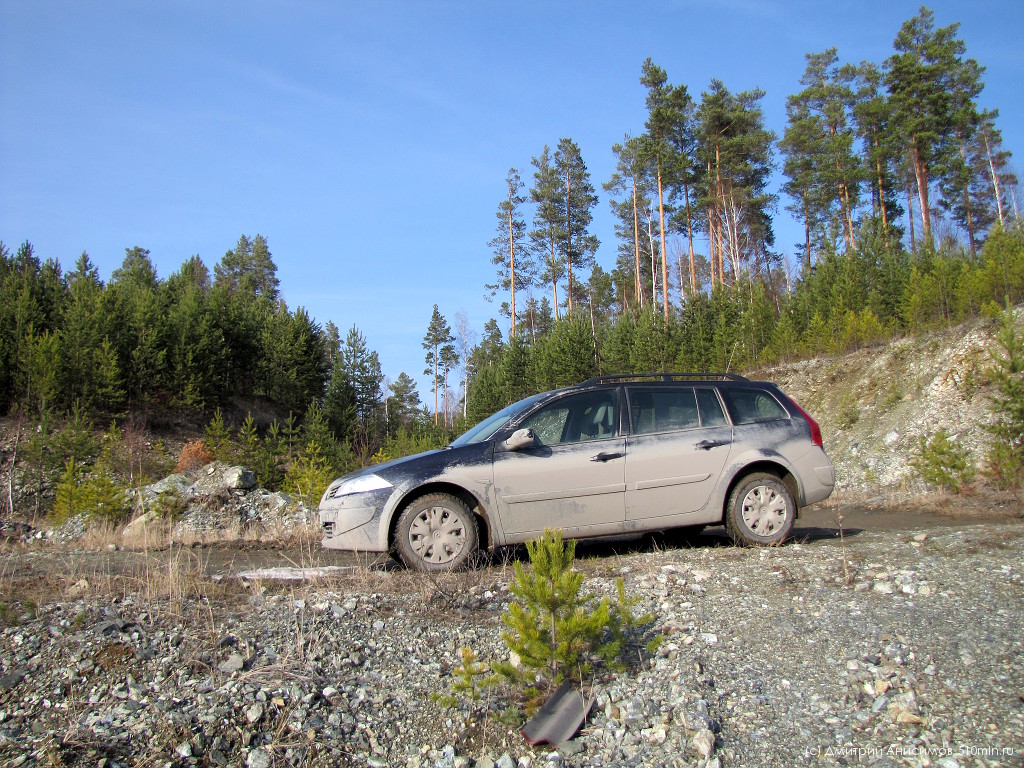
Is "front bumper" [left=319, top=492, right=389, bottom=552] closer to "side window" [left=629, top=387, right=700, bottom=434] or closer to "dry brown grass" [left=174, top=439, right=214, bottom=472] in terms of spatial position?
"side window" [left=629, top=387, right=700, bottom=434]

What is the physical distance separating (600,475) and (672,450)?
74 cm

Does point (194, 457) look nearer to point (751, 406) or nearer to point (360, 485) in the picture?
point (360, 485)

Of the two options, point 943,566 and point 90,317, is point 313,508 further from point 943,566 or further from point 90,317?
point 90,317

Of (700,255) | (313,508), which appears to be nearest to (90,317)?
(313,508)

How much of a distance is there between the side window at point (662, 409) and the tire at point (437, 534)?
70.8 inches

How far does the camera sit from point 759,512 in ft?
20.5

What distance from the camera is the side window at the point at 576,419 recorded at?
20.2 feet

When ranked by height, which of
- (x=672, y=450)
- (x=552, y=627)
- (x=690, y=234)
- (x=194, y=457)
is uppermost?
(x=690, y=234)

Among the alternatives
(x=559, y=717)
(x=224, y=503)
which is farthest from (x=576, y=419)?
(x=224, y=503)

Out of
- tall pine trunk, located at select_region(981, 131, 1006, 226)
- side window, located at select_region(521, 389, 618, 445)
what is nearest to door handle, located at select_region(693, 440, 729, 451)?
side window, located at select_region(521, 389, 618, 445)

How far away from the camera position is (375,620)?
167 inches

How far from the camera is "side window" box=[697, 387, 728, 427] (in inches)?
253

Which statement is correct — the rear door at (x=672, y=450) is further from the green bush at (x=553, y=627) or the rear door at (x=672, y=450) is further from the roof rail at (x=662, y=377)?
the green bush at (x=553, y=627)

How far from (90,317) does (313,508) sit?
990 inches
